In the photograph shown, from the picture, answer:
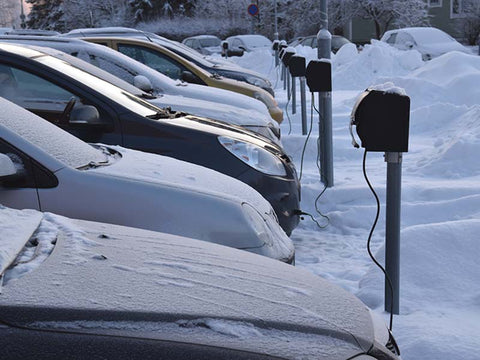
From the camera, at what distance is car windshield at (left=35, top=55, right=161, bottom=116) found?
5.11m

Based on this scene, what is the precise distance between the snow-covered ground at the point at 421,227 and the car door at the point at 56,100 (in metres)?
1.70

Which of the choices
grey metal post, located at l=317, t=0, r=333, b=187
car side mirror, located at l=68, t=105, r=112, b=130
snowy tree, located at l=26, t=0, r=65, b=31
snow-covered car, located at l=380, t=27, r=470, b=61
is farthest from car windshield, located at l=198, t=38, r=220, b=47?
car side mirror, located at l=68, t=105, r=112, b=130

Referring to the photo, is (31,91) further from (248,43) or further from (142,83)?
(248,43)

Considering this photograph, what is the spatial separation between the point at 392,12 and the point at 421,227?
131 feet

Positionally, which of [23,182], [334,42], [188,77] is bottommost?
[334,42]

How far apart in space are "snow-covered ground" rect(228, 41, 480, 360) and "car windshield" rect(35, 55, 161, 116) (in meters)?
1.63

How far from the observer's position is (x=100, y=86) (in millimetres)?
5262

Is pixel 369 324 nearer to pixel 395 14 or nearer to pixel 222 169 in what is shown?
pixel 222 169

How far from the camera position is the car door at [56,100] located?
4.99m

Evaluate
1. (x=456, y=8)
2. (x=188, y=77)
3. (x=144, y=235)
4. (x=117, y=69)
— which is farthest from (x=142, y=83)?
(x=456, y=8)

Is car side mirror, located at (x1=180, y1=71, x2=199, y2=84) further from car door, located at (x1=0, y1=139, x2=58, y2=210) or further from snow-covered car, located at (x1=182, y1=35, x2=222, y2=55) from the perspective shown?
snow-covered car, located at (x1=182, y1=35, x2=222, y2=55)

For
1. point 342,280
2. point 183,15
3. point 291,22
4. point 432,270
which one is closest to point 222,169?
point 342,280

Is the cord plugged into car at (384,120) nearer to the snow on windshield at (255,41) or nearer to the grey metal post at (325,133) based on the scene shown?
the grey metal post at (325,133)

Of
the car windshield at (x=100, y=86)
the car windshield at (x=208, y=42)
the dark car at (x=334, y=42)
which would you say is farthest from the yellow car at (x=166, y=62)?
the car windshield at (x=208, y=42)
